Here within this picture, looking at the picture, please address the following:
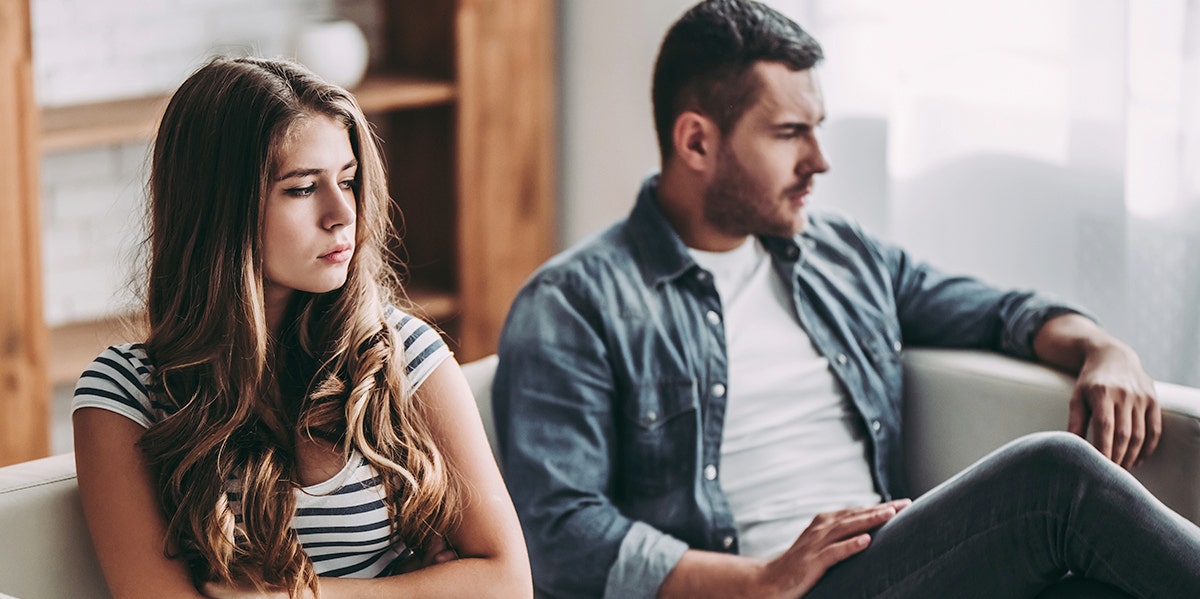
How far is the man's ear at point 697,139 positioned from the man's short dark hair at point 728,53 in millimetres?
11

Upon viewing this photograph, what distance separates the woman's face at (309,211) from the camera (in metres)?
1.33

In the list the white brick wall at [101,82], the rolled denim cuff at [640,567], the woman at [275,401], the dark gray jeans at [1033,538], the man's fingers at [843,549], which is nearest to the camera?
the woman at [275,401]

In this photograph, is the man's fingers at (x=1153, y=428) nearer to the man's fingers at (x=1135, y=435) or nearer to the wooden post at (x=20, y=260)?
the man's fingers at (x=1135, y=435)

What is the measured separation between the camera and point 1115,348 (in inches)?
70.3

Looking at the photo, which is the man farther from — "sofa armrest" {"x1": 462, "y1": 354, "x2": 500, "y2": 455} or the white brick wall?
the white brick wall

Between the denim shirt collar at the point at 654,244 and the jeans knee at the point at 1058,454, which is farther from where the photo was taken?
the denim shirt collar at the point at 654,244

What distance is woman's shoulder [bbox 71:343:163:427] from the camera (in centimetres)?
131

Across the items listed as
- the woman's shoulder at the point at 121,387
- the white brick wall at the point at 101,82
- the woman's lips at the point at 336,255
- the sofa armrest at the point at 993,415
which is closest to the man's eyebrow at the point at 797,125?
the sofa armrest at the point at 993,415

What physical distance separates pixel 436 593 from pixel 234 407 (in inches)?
10.5

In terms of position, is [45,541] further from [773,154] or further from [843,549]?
[773,154]

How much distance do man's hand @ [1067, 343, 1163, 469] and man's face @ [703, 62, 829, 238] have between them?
445mm

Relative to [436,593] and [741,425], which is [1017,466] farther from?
[436,593]

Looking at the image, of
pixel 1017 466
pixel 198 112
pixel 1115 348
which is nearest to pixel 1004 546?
pixel 1017 466

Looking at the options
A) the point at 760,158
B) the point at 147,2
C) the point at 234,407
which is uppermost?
the point at 147,2
